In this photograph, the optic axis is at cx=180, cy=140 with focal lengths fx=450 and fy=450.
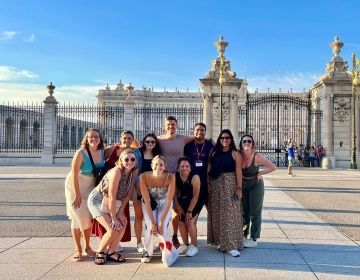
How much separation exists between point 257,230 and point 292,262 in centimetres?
98

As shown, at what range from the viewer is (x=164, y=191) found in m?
5.83

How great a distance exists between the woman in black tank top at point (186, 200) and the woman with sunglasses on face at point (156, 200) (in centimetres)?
32

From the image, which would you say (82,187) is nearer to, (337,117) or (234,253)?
(234,253)

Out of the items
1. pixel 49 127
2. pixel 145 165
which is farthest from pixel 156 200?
pixel 49 127

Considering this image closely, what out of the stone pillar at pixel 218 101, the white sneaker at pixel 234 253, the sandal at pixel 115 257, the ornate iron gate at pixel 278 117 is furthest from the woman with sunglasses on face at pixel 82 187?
the ornate iron gate at pixel 278 117

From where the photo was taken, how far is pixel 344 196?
12344 millimetres

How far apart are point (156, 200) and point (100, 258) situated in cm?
100

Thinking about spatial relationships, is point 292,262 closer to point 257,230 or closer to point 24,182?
point 257,230

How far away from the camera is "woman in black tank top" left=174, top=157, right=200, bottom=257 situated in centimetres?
602

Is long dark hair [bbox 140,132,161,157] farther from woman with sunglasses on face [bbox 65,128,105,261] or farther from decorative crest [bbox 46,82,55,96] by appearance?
decorative crest [bbox 46,82,55,96]

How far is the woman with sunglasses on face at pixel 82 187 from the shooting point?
5832mm

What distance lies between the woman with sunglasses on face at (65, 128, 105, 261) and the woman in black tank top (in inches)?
43.4

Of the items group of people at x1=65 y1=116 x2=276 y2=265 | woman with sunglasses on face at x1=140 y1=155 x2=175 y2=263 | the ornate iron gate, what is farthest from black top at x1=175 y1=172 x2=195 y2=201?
the ornate iron gate

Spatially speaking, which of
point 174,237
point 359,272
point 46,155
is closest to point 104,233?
point 174,237
